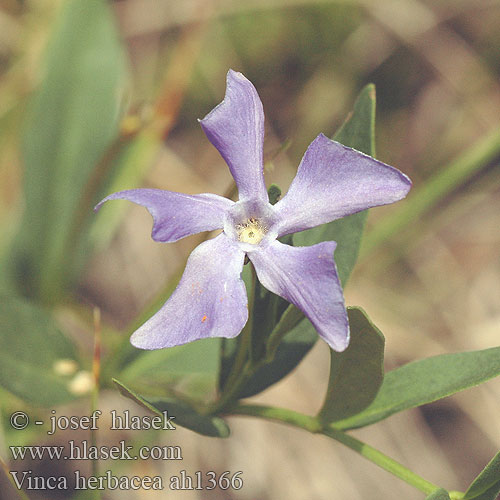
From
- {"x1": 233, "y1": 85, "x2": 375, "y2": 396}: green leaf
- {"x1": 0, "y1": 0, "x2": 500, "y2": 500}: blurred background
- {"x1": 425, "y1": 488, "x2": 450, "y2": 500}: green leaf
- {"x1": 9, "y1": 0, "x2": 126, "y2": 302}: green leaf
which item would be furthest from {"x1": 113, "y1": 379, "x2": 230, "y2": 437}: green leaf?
{"x1": 9, "y1": 0, "x2": 126, "y2": 302}: green leaf

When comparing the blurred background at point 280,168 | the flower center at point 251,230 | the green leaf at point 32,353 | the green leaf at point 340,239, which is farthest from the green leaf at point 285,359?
the blurred background at point 280,168

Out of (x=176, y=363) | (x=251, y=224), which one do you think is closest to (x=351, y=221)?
(x=251, y=224)

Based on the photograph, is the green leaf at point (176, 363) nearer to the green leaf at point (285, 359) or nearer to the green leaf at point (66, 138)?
the green leaf at point (285, 359)

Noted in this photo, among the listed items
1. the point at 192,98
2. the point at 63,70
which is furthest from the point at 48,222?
the point at 192,98

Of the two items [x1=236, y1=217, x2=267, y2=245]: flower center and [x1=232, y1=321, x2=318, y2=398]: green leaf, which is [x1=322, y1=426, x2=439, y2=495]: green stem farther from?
[x1=236, y1=217, x2=267, y2=245]: flower center

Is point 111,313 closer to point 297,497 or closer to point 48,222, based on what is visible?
point 48,222
